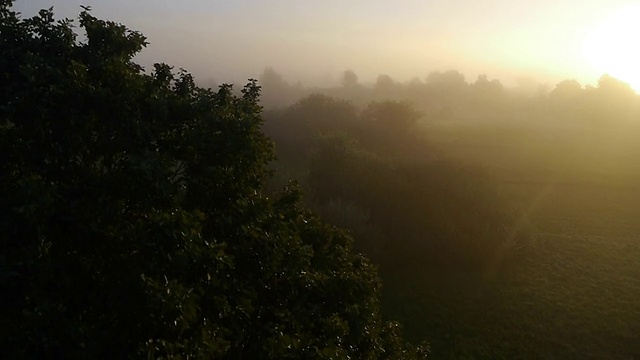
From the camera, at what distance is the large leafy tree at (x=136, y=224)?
9070 mm

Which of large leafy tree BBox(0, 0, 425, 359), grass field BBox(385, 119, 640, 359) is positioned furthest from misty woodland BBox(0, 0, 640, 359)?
grass field BBox(385, 119, 640, 359)

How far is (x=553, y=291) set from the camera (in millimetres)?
33156

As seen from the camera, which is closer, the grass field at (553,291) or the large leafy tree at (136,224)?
the large leafy tree at (136,224)

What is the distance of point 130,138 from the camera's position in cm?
1117

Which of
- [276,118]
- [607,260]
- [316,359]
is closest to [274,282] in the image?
[316,359]

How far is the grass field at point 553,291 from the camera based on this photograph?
27.8 metres

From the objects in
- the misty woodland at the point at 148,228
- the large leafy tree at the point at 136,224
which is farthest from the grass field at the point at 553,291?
the large leafy tree at the point at 136,224

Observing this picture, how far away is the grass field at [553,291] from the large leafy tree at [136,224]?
17.5 m

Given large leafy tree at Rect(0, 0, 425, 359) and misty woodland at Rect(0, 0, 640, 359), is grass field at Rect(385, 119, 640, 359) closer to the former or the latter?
misty woodland at Rect(0, 0, 640, 359)

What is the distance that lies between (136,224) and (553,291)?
3073 cm

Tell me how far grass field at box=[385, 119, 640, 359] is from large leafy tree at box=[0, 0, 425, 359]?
17512mm

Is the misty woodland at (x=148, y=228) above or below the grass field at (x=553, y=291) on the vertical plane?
above

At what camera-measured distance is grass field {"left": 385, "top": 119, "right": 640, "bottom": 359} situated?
2775 centimetres

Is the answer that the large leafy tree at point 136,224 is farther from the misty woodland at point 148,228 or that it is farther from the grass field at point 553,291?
the grass field at point 553,291
